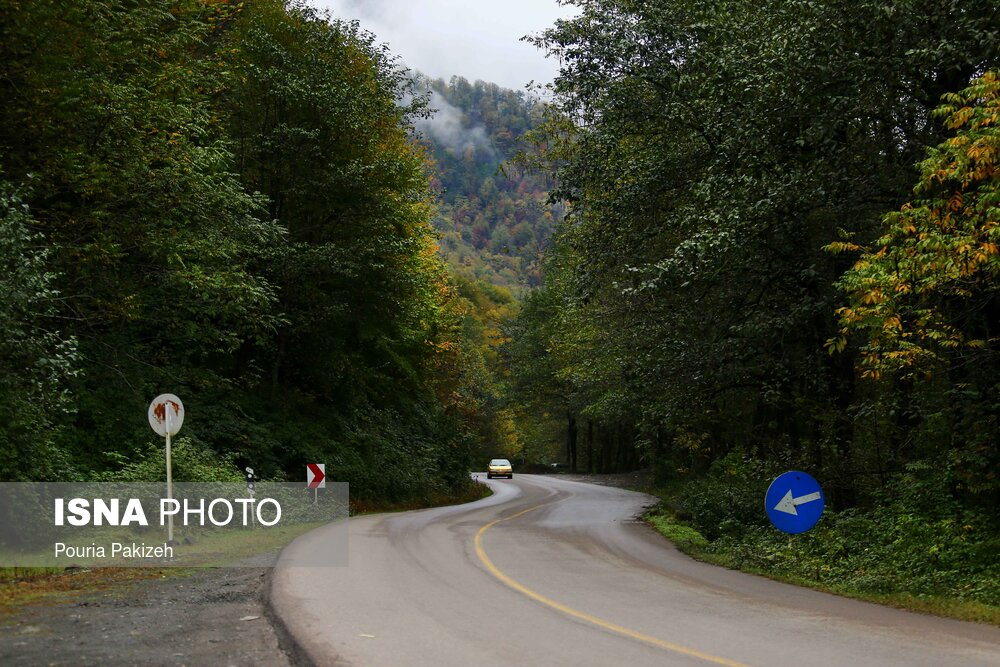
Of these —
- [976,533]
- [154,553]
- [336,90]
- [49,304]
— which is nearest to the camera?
[976,533]

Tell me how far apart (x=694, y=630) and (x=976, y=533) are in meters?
5.72

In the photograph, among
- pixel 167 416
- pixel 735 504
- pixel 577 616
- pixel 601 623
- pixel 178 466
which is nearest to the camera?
pixel 601 623

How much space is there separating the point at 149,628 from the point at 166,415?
20.0ft

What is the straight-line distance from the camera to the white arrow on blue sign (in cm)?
1199

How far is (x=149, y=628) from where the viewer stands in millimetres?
7730

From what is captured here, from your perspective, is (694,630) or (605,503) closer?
→ (694,630)

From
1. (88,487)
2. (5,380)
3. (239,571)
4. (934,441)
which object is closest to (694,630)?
(239,571)

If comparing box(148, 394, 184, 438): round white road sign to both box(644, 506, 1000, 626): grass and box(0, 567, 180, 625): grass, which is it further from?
box(644, 506, 1000, 626): grass

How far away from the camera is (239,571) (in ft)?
38.5

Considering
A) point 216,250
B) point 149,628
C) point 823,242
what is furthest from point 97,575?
point 823,242

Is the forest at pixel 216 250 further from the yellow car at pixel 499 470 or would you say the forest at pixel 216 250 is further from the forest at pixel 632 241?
the yellow car at pixel 499 470

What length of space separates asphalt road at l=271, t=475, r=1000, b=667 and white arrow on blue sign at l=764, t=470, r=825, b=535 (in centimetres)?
99

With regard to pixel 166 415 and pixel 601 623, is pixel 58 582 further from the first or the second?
pixel 601 623

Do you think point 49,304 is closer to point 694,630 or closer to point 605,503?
point 694,630
